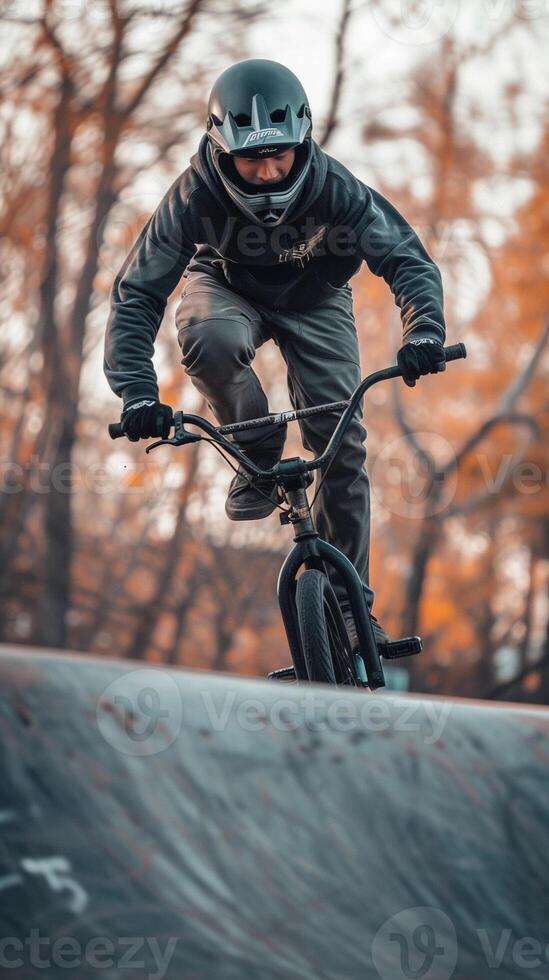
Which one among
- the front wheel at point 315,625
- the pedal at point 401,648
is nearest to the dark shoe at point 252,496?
the front wheel at point 315,625

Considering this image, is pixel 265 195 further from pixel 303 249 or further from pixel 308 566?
pixel 308 566

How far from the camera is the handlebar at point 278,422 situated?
4.29 metres

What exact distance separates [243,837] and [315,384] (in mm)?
2296

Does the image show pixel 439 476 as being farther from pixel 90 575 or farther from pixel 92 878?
pixel 92 878

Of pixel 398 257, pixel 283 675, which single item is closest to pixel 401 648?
pixel 283 675

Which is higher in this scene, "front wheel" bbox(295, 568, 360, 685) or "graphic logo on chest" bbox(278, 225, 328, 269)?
"graphic logo on chest" bbox(278, 225, 328, 269)

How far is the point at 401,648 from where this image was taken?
475 centimetres

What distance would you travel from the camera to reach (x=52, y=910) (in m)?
2.99

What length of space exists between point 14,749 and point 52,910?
409 mm

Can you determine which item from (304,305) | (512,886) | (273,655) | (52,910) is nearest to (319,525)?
(304,305)

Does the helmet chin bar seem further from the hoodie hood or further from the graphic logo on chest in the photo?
the graphic logo on chest

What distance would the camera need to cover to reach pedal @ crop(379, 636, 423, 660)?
4.72 m

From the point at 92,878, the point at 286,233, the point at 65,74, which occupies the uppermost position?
the point at 65,74

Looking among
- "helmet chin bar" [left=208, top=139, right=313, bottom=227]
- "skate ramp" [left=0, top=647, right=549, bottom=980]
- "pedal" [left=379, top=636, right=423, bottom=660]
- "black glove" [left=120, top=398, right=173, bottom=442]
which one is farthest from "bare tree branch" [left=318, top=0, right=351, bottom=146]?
"skate ramp" [left=0, top=647, right=549, bottom=980]
